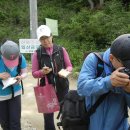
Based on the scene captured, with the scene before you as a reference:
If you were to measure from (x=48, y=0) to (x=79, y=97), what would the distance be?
55.2ft

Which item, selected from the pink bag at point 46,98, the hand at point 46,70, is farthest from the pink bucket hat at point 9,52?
the pink bag at point 46,98

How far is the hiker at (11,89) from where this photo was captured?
4.24 metres

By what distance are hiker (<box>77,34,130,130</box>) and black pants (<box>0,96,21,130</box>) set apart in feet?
6.16

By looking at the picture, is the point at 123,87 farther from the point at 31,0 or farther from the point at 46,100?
the point at 31,0

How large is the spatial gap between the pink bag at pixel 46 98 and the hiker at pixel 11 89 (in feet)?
1.19

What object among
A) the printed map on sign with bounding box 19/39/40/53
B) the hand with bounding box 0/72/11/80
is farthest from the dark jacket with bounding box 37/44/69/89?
the printed map on sign with bounding box 19/39/40/53

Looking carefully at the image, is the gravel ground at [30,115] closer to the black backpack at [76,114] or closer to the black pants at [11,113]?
the black pants at [11,113]

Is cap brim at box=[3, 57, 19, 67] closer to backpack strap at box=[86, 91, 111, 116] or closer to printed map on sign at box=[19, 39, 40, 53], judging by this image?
backpack strap at box=[86, 91, 111, 116]

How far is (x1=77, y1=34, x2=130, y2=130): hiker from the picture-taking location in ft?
7.67

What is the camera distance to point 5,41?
4.31m

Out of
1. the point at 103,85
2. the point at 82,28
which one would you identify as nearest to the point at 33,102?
the point at 103,85

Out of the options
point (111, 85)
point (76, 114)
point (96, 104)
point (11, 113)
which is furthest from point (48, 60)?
point (111, 85)

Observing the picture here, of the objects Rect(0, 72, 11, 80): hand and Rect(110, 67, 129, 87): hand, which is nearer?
Rect(110, 67, 129, 87): hand

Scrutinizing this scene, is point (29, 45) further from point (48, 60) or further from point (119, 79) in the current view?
point (119, 79)
